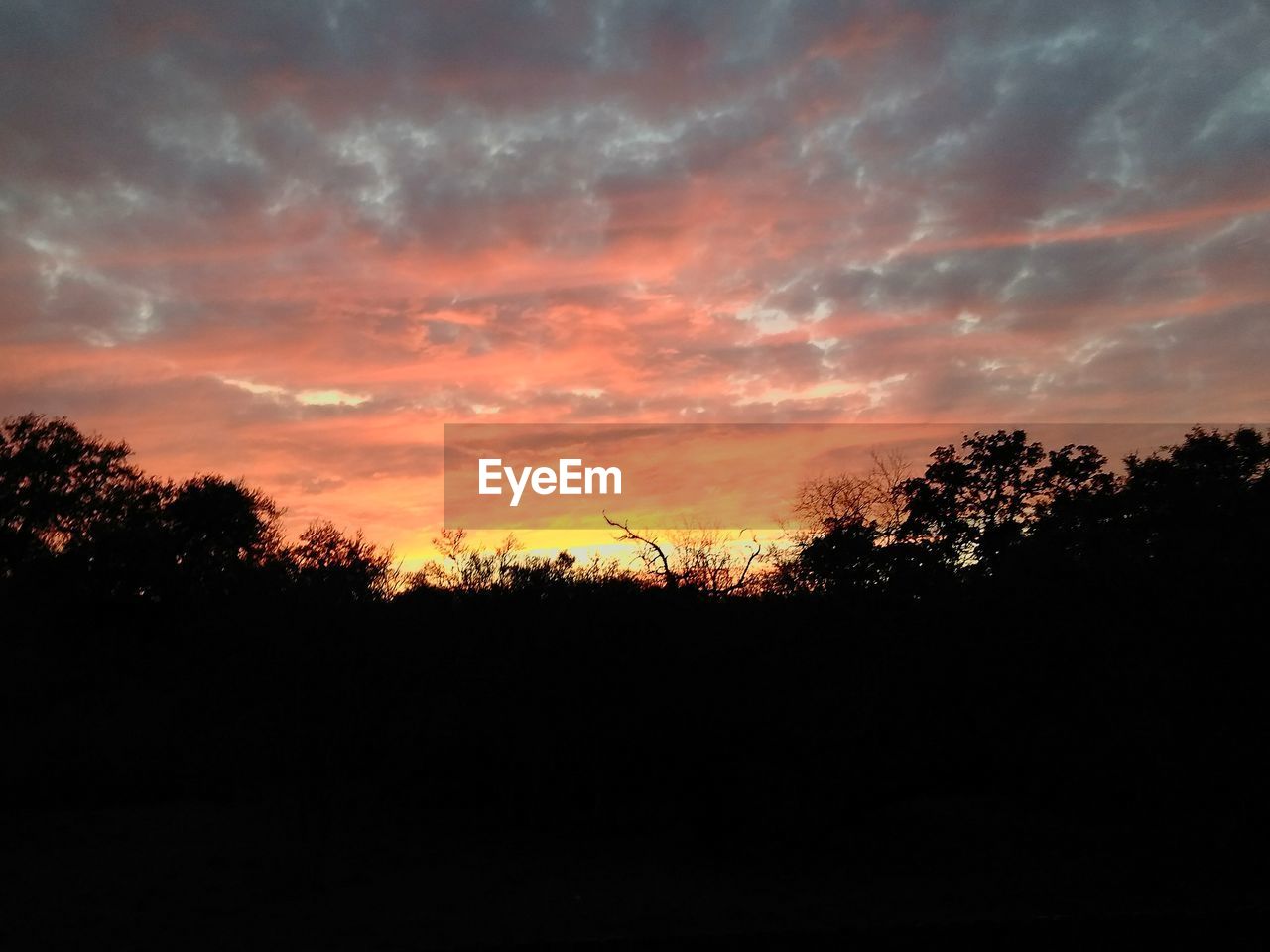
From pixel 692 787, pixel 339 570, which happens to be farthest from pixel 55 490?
pixel 692 787

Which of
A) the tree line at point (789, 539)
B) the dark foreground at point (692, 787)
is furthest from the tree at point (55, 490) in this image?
the dark foreground at point (692, 787)

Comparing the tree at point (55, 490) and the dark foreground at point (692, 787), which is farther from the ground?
the tree at point (55, 490)

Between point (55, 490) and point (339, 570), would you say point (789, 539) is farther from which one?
point (55, 490)

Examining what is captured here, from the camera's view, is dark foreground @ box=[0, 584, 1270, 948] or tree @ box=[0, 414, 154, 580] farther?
tree @ box=[0, 414, 154, 580]

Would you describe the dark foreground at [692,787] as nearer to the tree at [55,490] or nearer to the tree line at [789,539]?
the tree line at [789,539]

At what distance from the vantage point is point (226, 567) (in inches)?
1422

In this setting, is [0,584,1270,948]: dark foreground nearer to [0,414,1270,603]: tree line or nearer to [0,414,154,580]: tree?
[0,414,1270,603]: tree line

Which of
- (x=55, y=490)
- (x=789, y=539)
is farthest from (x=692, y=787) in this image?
(x=55, y=490)

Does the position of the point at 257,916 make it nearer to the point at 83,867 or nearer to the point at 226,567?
the point at 83,867

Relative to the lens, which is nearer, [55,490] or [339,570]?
[339,570]

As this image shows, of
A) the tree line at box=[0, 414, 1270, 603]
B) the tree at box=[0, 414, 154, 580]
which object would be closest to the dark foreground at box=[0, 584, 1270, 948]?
the tree line at box=[0, 414, 1270, 603]

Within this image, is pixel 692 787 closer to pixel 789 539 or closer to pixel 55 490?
pixel 789 539

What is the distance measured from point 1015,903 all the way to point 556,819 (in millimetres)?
5809

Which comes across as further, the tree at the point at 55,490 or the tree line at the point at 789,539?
the tree at the point at 55,490
